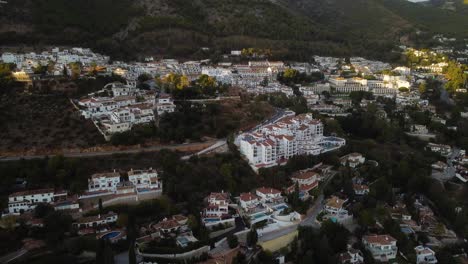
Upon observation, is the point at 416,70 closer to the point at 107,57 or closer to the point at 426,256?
the point at 107,57

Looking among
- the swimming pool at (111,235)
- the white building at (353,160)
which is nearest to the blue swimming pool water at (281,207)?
the white building at (353,160)

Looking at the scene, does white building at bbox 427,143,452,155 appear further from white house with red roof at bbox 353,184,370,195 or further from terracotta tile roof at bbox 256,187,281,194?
terracotta tile roof at bbox 256,187,281,194

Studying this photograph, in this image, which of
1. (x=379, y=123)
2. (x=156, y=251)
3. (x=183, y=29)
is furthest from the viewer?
(x=183, y=29)

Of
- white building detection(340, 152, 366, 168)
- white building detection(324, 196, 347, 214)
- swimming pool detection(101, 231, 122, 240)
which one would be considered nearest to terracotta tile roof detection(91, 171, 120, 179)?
swimming pool detection(101, 231, 122, 240)

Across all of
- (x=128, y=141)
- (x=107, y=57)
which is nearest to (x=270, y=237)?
(x=128, y=141)

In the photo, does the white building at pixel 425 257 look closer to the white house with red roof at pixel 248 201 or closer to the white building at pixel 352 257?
the white building at pixel 352 257

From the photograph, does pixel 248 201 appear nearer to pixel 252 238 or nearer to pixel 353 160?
pixel 252 238

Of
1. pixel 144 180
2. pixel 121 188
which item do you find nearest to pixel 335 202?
pixel 144 180
